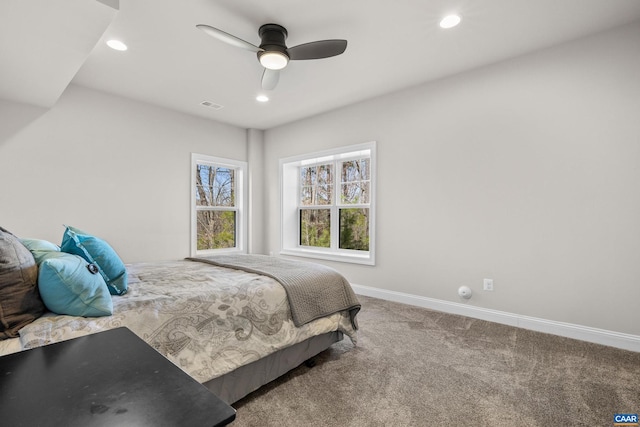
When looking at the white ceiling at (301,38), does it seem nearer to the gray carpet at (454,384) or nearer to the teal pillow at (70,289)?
the teal pillow at (70,289)

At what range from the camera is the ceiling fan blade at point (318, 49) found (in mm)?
2260

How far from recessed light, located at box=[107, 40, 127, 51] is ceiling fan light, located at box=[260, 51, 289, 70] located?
131 cm

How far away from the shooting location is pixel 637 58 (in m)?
2.47

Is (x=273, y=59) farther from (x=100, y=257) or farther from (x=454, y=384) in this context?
(x=454, y=384)

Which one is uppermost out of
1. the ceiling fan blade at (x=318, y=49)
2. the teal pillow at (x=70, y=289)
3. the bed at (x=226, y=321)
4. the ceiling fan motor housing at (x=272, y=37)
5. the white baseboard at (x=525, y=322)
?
the ceiling fan motor housing at (x=272, y=37)

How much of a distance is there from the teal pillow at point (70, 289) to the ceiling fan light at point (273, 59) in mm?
1878

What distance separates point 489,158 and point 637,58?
126 centimetres

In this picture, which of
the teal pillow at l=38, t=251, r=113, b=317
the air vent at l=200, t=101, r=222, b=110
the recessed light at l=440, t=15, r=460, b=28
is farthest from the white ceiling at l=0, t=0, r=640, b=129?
the teal pillow at l=38, t=251, r=113, b=317

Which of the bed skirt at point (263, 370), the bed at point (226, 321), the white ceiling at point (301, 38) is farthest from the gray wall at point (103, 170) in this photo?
the bed skirt at point (263, 370)

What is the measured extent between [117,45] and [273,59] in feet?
4.77

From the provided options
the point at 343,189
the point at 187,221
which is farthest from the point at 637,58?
the point at 187,221

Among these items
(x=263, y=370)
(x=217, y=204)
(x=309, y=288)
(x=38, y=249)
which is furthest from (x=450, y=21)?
(x=217, y=204)

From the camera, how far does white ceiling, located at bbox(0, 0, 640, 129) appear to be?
222 centimetres

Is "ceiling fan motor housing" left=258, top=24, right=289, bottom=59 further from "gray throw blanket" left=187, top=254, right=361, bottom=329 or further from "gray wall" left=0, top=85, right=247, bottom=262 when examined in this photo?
"gray wall" left=0, top=85, right=247, bottom=262
